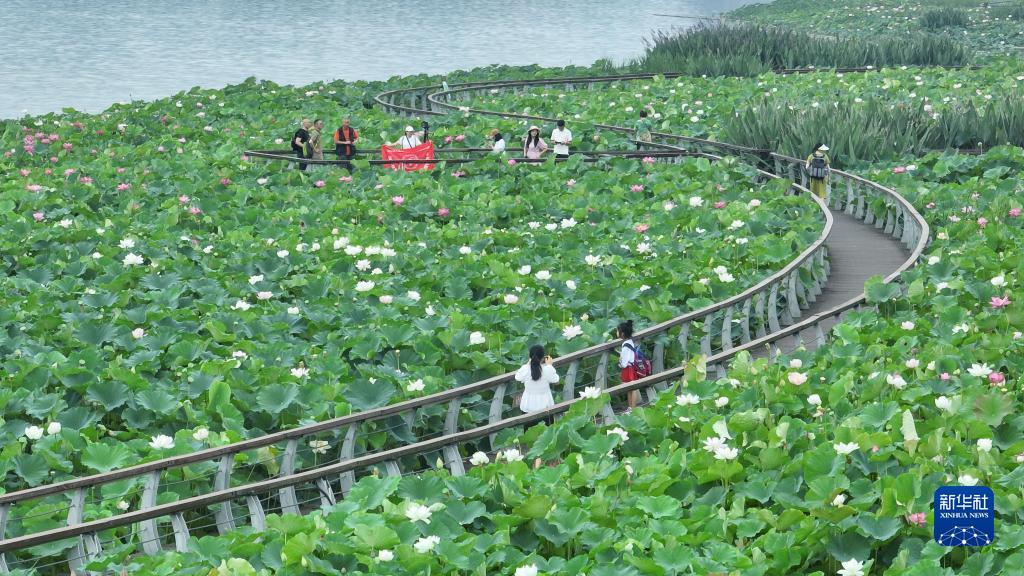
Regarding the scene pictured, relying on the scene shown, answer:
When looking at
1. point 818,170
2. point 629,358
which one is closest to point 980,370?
point 629,358

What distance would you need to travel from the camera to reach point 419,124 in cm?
2630

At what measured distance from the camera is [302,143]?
70.6ft

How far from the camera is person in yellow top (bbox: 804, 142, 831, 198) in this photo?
19.4m

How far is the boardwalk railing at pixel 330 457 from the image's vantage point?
8258 millimetres

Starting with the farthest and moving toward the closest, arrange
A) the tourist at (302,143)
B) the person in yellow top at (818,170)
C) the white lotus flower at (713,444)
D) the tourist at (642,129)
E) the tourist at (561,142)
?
the tourist at (642,129)
the tourist at (561,142)
the tourist at (302,143)
the person in yellow top at (818,170)
the white lotus flower at (713,444)

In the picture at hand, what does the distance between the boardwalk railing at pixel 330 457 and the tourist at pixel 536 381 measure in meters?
Result: 0.27

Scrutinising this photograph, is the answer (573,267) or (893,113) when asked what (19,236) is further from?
(893,113)

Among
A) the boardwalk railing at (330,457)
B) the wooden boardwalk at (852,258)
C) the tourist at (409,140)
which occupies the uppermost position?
the tourist at (409,140)

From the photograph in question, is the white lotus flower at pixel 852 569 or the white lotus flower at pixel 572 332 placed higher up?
the white lotus flower at pixel 572 332

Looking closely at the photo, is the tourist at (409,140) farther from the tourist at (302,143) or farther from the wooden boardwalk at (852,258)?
the wooden boardwalk at (852,258)

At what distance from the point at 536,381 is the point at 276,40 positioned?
50.1 m

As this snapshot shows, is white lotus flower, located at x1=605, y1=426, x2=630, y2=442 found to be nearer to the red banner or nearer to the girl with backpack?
the girl with backpack

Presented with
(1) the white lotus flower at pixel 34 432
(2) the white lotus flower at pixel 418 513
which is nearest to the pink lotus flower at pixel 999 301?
(2) the white lotus flower at pixel 418 513

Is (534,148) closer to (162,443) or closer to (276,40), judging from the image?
(162,443)
